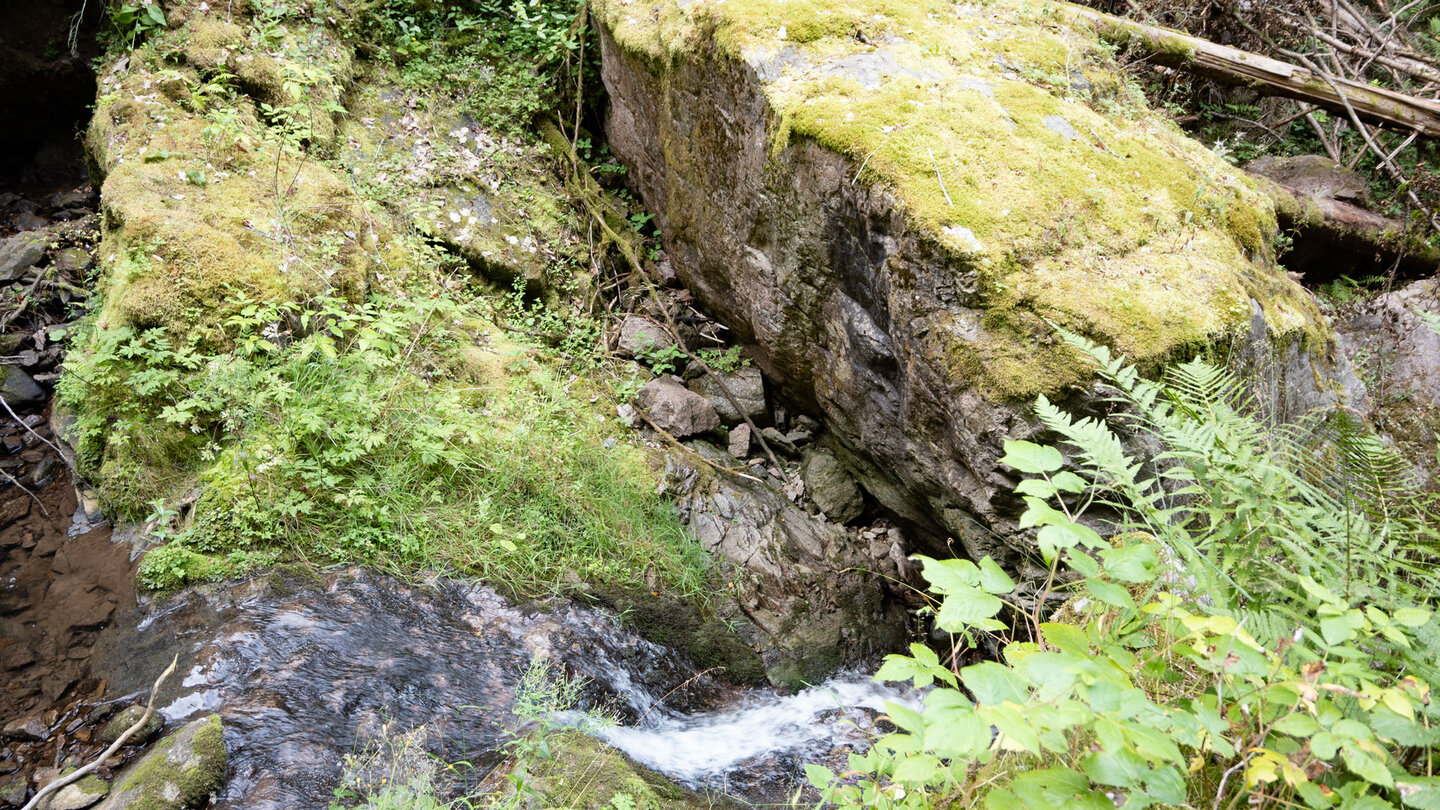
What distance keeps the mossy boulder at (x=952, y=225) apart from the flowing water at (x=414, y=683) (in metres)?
1.71

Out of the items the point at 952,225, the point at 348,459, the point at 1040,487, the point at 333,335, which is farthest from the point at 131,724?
the point at 952,225

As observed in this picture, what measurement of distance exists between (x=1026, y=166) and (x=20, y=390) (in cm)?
683

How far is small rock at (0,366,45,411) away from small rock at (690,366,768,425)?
4.85 m

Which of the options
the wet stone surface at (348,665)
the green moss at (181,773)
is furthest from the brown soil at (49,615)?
the green moss at (181,773)

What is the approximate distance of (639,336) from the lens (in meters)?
5.86

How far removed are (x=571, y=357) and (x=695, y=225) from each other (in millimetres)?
Answer: 1410

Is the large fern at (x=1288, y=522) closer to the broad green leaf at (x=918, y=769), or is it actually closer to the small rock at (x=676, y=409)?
the broad green leaf at (x=918, y=769)

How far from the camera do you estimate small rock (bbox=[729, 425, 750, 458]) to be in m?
5.50

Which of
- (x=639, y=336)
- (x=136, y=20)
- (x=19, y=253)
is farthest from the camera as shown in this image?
(x=639, y=336)

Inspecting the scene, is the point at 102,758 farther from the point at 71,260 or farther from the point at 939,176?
the point at 71,260

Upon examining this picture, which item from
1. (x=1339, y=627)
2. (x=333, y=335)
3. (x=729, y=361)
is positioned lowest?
(x=729, y=361)

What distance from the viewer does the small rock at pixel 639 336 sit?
19.1 ft

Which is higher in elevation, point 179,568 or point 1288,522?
point 1288,522

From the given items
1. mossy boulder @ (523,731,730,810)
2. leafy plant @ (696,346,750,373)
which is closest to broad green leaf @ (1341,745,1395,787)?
mossy boulder @ (523,731,730,810)
